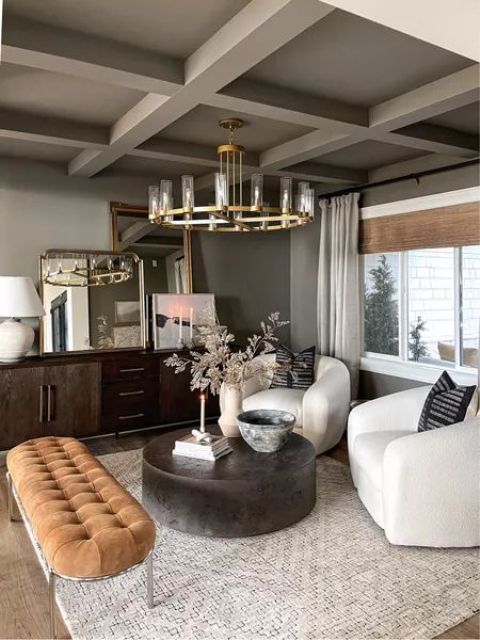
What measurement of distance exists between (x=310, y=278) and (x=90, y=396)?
9.11ft

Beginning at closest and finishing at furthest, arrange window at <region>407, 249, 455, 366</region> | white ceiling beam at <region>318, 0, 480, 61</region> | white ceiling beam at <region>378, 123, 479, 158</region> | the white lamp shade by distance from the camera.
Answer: white ceiling beam at <region>318, 0, 480, 61</region> → white ceiling beam at <region>378, 123, 479, 158</region> → the white lamp shade → window at <region>407, 249, 455, 366</region>

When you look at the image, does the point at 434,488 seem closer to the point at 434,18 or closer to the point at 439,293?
the point at 434,18

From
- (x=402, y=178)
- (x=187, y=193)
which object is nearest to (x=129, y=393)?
(x=187, y=193)

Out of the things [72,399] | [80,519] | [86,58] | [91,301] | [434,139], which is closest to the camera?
[80,519]

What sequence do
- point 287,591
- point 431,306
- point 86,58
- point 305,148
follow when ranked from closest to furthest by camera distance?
point 287,591, point 86,58, point 305,148, point 431,306

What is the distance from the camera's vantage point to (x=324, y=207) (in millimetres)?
5418

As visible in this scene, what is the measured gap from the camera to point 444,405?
9.90 feet

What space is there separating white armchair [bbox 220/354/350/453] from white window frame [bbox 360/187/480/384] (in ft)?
2.20

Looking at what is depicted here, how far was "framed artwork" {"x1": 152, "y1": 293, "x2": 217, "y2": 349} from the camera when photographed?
5145 mm

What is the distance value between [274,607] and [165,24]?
103 inches

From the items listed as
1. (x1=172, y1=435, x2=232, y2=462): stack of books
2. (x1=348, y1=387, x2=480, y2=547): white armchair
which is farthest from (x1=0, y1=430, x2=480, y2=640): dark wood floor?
(x1=172, y1=435, x2=232, y2=462): stack of books

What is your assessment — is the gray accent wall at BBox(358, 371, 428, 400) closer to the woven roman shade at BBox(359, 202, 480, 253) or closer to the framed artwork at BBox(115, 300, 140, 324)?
the woven roman shade at BBox(359, 202, 480, 253)

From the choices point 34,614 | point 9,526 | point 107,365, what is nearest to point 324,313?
point 107,365

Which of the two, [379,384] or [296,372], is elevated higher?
[296,372]
